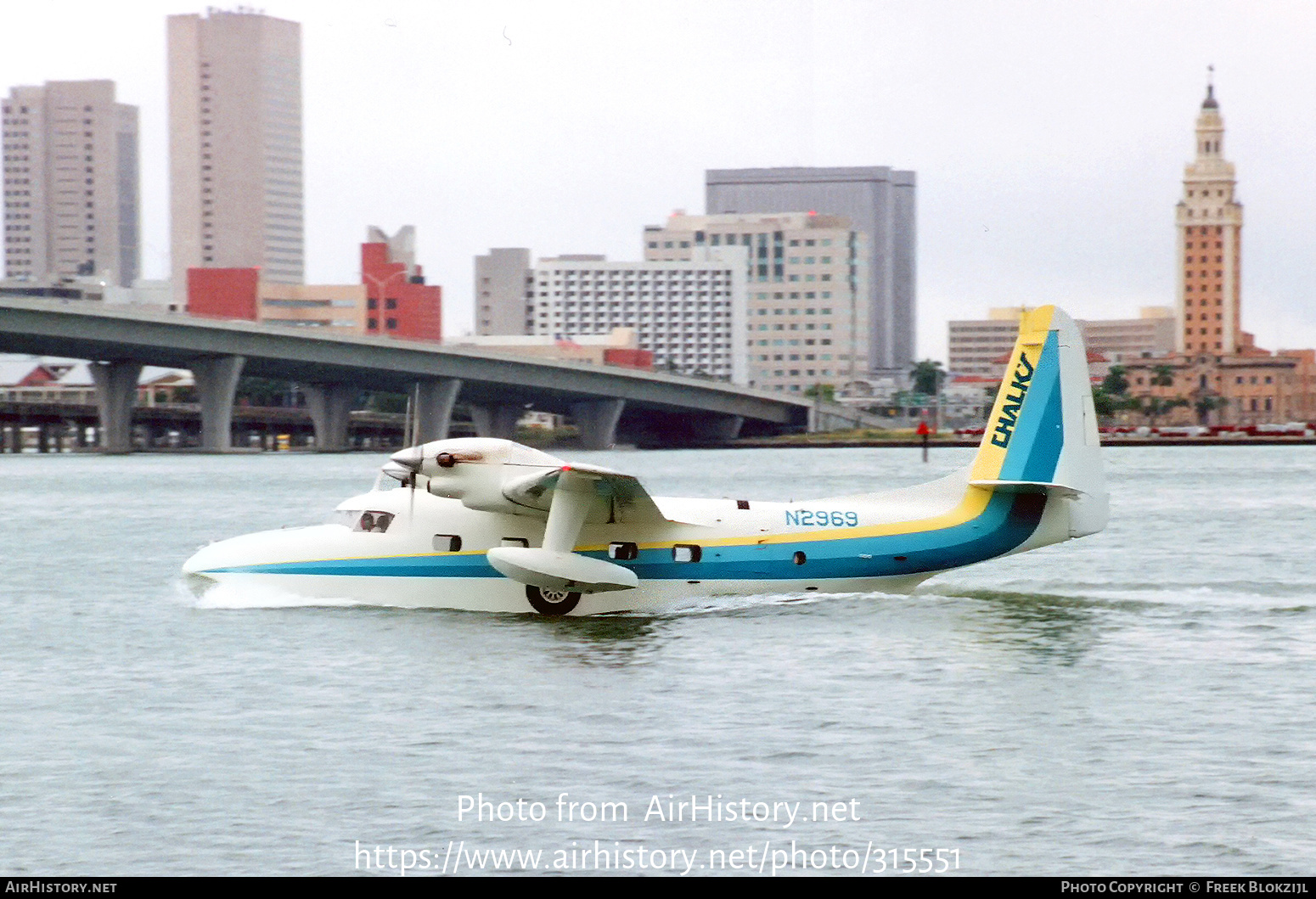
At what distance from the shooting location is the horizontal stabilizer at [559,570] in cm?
2442

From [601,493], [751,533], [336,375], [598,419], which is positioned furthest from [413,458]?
[598,419]

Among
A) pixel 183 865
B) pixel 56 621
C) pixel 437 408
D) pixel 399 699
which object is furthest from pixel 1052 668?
pixel 437 408

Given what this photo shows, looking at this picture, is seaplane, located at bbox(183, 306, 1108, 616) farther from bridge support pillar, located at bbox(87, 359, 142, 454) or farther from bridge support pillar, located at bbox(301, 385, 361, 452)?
bridge support pillar, located at bbox(301, 385, 361, 452)

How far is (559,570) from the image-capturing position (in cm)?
2442

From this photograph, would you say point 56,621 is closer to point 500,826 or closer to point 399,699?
point 399,699

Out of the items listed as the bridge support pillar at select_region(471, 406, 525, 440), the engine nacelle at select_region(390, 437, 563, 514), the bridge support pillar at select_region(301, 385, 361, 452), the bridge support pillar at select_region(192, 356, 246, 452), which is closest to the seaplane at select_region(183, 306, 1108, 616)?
the engine nacelle at select_region(390, 437, 563, 514)

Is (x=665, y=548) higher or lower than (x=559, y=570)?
higher

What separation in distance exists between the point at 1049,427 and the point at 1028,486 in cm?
112

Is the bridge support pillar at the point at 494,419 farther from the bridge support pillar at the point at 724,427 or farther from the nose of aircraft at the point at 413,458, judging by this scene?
the nose of aircraft at the point at 413,458

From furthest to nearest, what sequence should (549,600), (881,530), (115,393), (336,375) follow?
(336,375) < (115,393) < (549,600) < (881,530)

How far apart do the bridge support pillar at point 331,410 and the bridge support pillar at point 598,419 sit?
1751cm

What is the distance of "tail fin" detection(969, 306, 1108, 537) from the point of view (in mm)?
26031

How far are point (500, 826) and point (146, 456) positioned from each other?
399ft

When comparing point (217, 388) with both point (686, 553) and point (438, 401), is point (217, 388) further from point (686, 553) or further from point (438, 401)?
point (686, 553)
